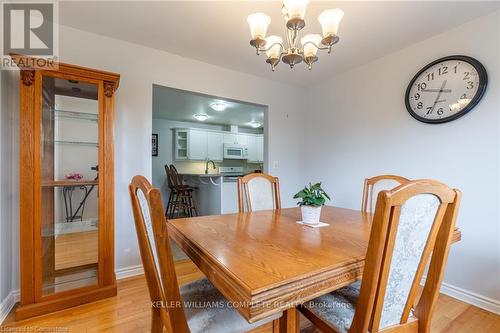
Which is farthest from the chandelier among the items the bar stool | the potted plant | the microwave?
the microwave

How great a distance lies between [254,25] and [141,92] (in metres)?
1.50

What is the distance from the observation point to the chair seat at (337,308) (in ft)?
3.23

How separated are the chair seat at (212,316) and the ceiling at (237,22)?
1.94 metres

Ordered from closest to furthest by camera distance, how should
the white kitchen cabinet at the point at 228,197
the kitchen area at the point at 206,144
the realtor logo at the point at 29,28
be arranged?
the realtor logo at the point at 29,28 < the white kitchen cabinet at the point at 228,197 < the kitchen area at the point at 206,144

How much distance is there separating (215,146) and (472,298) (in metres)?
5.25

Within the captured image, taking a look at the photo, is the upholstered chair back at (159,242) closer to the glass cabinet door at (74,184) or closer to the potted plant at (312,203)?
the potted plant at (312,203)

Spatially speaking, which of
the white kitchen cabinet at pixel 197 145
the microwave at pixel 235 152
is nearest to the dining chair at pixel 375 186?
the white kitchen cabinet at pixel 197 145

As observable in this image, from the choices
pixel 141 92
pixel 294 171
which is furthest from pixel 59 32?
pixel 294 171

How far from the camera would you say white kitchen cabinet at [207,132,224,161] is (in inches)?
237

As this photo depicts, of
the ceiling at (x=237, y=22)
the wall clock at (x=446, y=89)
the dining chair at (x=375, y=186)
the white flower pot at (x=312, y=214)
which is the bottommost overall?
the white flower pot at (x=312, y=214)

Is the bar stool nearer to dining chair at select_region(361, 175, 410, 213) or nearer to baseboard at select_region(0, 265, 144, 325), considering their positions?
baseboard at select_region(0, 265, 144, 325)

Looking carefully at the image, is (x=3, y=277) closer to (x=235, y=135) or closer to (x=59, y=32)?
(x=59, y=32)

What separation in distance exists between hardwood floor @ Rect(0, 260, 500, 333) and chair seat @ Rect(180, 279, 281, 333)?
696 mm

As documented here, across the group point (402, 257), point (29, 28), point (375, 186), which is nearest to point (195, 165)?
point (29, 28)
